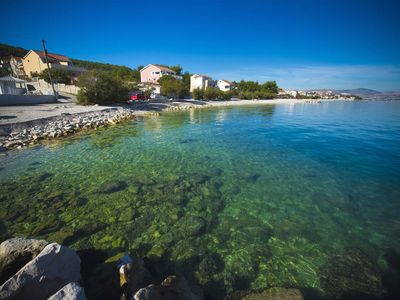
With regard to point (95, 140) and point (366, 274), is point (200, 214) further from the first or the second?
point (95, 140)

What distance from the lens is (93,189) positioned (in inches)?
302

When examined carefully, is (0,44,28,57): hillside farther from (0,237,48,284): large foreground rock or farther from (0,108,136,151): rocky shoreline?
(0,237,48,284): large foreground rock

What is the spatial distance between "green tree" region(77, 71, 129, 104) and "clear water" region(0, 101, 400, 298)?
22.2 m

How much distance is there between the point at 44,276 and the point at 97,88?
34.2 meters

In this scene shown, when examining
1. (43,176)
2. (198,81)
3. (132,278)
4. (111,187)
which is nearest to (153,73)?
(198,81)

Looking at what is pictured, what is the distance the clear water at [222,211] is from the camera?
4391 mm

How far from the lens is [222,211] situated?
643cm

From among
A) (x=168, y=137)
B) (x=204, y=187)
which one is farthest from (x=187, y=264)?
(x=168, y=137)

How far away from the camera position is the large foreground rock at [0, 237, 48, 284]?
3025 millimetres

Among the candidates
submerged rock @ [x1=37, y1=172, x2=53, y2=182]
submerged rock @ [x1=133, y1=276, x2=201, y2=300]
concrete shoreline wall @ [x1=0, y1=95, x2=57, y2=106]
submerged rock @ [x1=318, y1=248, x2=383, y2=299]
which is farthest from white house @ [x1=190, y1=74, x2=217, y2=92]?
submerged rock @ [x1=133, y1=276, x2=201, y2=300]

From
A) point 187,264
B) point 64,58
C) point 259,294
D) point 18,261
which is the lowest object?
point 187,264

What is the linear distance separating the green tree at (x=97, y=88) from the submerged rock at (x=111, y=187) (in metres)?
28.6

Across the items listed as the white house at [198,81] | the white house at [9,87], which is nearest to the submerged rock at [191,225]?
the white house at [9,87]

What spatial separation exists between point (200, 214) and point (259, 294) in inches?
119
